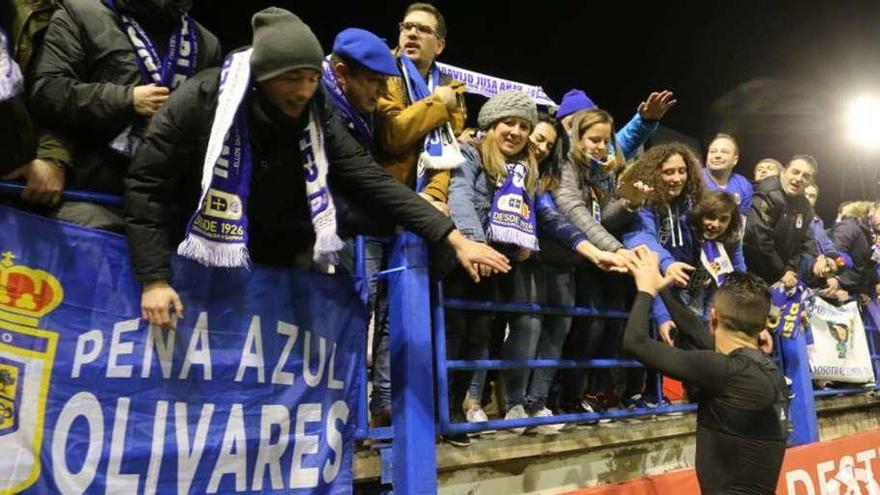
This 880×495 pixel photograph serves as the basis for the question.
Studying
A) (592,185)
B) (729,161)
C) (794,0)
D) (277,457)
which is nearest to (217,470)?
(277,457)

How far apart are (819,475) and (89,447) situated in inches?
162

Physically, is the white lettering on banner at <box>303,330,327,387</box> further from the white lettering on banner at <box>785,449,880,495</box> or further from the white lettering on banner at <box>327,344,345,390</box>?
the white lettering on banner at <box>785,449,880,495</box>

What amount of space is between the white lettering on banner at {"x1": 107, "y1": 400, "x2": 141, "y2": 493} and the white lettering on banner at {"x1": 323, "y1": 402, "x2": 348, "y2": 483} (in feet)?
2.18

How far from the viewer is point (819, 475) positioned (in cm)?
427

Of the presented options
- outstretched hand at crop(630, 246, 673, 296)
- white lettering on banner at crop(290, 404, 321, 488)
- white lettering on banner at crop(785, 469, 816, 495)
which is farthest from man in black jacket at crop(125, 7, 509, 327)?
white lettering on banner at crop(785, 469, 816, 495)

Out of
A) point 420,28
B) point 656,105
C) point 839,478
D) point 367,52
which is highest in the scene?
point 420,28

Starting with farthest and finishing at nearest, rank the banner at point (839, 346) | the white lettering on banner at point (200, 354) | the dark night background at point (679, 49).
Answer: the dark night background at point (679, 49), the banner at point (839, 346), the white lettering on banner at point (200, 354)

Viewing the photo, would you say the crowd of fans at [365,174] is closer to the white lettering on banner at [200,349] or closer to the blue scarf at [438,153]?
the blue scarf at [438,153]

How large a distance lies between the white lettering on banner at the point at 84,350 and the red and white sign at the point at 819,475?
199 cm

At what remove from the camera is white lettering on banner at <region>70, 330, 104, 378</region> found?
1988 millimetres

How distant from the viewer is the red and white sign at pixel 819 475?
11.2 feet

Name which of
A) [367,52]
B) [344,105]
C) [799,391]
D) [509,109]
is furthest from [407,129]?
[799,391]

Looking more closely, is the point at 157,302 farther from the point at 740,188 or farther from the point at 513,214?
the point at 740,188

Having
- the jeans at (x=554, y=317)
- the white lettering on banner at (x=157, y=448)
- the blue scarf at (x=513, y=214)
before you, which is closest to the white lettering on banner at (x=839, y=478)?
the jeans at (x=554, y=317)
